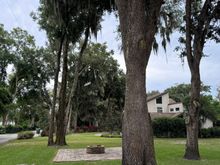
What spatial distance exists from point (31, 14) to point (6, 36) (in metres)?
14.5

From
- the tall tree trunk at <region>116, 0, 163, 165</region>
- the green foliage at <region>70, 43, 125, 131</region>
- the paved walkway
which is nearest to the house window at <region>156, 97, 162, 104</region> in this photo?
the green foliage at <region>70, 43, 125, 131</region>

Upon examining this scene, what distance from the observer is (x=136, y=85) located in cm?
775

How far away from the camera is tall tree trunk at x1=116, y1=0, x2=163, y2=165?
24.6ft

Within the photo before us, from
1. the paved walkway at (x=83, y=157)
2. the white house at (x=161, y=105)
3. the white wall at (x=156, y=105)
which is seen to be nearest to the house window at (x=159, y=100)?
the white house at (x=161, y=105)

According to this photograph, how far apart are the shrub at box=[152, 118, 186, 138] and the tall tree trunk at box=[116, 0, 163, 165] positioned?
25.5 m

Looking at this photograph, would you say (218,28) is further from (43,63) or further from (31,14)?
(43,63)

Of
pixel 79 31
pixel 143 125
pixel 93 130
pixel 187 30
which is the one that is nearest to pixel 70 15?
pixel 79 31

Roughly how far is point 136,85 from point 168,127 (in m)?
26.5

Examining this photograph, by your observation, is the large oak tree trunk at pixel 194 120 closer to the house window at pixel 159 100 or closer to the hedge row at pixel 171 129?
the hedge row at pixel 171 129

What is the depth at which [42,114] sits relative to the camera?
195 feet

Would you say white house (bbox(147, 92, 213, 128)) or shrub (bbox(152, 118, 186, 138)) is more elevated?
white house (bbox(147, 92, 213, 128))

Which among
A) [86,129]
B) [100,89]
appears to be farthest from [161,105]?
[86,129]

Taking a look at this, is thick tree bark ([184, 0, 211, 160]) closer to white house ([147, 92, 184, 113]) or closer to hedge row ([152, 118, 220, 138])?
hedge row ([152, 118, 220, 138])

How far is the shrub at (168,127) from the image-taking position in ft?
109
